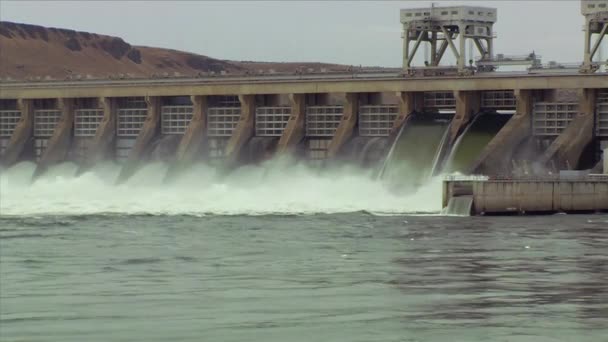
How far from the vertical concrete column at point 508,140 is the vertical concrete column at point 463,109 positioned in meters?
2.83

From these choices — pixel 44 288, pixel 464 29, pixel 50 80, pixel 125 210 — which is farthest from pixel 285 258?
pixel 50 80

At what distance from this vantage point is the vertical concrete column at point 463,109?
86.7 meters

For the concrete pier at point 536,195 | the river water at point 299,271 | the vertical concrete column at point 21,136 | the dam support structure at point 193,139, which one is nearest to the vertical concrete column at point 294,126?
the dam support structure at point 193,139

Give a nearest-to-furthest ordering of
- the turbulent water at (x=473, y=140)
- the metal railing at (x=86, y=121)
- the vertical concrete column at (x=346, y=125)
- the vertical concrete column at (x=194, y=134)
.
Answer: the turbulent water at (x=473, y=140) < the vertical concrete column at (x=346, y=125) < the vertical concrete column at (x=194, y=134) < the metal railing at (x=86, y=121)

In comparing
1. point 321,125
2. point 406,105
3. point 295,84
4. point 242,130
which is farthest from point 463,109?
point 242,130

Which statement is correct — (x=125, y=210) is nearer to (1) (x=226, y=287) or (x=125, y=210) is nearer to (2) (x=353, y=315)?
(1) (x=226, y=287)

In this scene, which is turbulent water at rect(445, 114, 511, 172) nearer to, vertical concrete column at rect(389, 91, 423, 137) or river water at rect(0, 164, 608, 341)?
river water at rect(0, 164, 608, 341)

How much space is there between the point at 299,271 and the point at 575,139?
121 ft

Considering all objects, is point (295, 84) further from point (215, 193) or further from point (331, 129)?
point (215, 193)

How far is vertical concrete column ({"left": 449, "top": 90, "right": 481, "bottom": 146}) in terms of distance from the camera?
3412 inches

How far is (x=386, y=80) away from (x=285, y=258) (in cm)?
4119

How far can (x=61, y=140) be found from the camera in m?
110

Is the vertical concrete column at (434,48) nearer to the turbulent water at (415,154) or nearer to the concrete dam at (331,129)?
the concrete dam at (331,129)

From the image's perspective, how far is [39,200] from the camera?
89.9 metres
